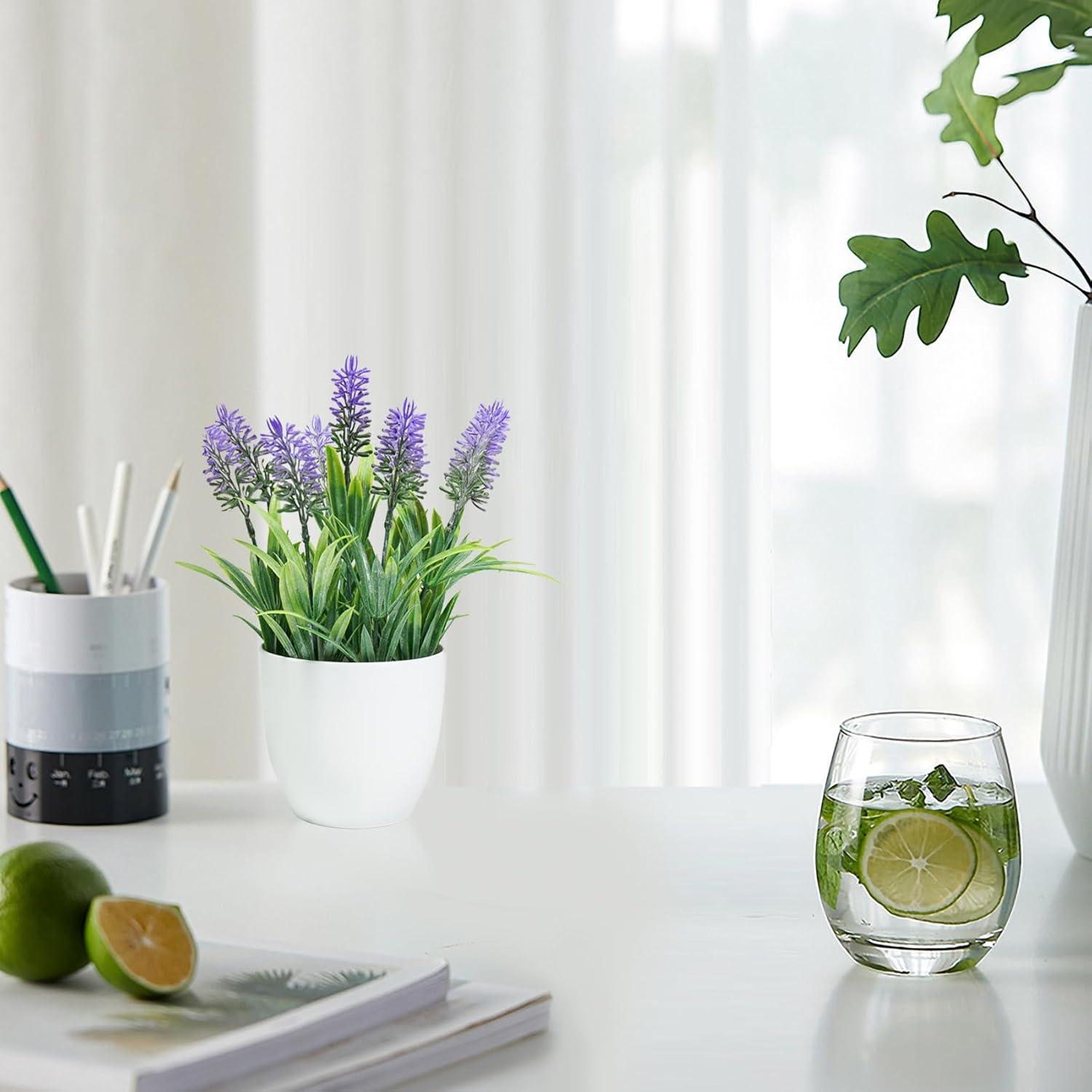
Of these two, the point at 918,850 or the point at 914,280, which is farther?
the point at 914,280

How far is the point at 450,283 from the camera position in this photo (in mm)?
1806

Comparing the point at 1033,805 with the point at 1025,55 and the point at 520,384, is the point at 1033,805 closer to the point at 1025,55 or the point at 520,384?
the point at 520,384

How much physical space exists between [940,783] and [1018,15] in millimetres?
503

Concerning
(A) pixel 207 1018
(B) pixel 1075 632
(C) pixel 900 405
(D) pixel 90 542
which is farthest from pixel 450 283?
(A) pixel 207 1018

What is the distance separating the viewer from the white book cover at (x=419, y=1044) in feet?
2.00

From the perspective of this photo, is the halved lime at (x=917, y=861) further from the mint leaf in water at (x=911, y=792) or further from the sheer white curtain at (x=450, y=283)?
the sheer white curtain at (x=450, y=283)

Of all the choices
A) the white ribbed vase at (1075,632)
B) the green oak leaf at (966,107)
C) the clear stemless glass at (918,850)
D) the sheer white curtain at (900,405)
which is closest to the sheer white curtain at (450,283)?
the sheer white curtain at (900,405)

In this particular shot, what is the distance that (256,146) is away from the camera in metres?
1.82

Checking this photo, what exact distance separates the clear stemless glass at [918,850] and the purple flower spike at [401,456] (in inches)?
13.4

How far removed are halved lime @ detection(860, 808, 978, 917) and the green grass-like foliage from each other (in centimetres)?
34

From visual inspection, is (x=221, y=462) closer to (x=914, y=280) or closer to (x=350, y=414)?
(x=350, y=414)

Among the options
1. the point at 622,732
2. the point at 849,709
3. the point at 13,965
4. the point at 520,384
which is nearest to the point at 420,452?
the point at 13,965

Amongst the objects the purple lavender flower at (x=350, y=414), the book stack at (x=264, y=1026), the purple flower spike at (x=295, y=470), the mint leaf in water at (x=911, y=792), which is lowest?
the book stack at (x=264, y=1026)

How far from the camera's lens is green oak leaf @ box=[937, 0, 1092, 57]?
37.8 inches
